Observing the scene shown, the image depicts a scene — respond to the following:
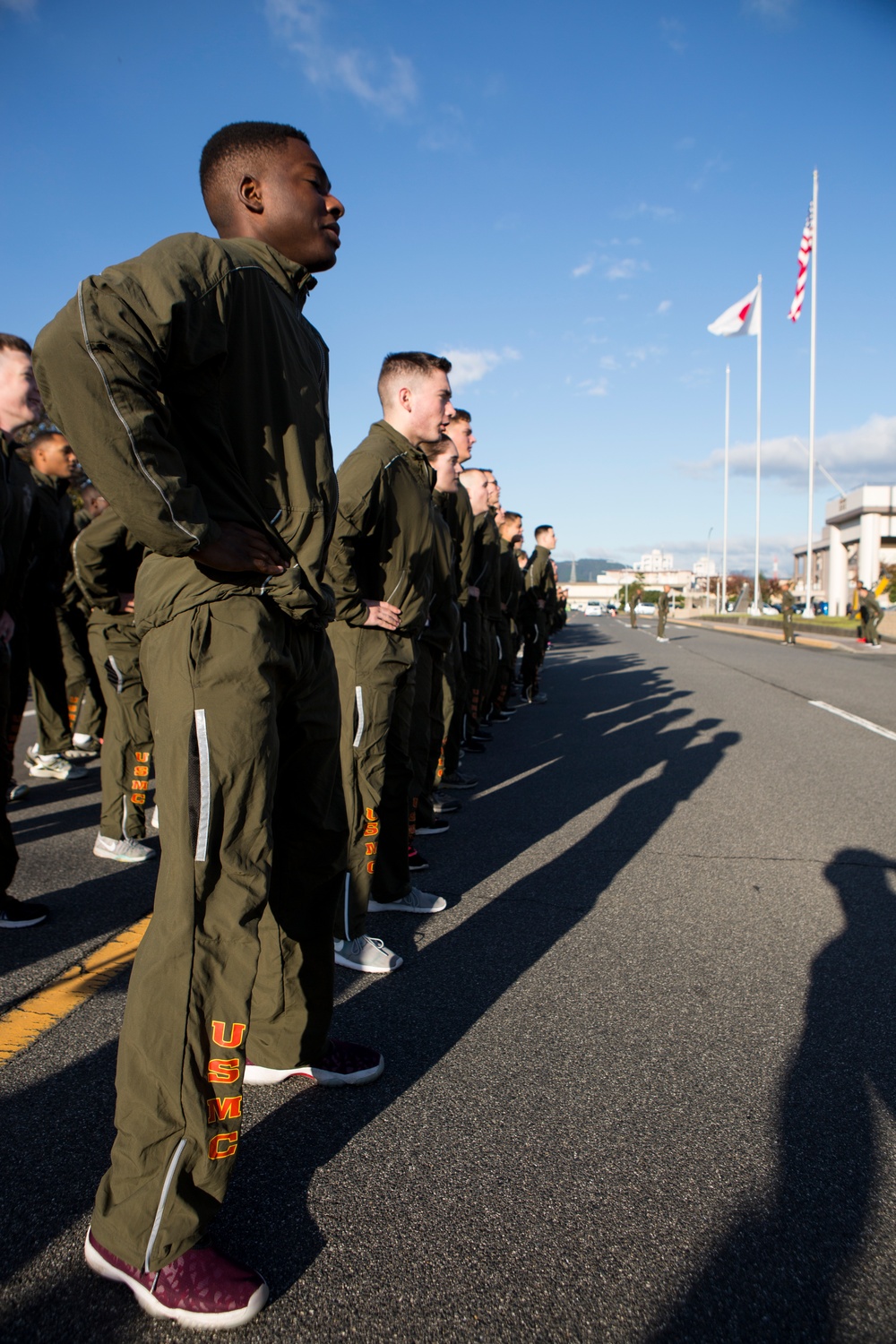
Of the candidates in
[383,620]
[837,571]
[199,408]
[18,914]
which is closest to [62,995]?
[18,914]

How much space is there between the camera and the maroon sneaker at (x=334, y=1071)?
2.35 m

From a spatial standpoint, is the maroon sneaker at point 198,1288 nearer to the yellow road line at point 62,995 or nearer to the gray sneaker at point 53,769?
the yellow road line at point 62,995

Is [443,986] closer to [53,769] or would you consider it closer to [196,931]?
[196,931]

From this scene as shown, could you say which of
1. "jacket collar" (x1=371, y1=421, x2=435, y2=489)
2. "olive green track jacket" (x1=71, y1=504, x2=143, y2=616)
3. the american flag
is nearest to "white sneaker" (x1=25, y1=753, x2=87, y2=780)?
"olive green track jacket" (x1=71, y1=504, x2=143, y2=616)

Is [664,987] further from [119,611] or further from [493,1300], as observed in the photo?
[119,611]

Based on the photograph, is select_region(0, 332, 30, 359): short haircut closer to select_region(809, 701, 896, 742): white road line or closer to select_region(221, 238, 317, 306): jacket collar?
select_region(221, 238, 317, 306): jacket collar

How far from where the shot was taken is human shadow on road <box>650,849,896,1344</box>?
5.20 feet

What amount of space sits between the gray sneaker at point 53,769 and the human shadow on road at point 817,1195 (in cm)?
543

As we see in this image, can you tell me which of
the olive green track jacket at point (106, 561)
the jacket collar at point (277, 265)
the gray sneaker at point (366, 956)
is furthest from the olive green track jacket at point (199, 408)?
the olive green track jacket at point (106, 561)

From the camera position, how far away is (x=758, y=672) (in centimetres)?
1619

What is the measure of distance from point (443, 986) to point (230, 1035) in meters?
1.35

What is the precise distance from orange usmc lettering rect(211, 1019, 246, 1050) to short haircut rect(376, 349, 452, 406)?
2.63 metres

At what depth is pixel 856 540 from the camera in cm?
7738

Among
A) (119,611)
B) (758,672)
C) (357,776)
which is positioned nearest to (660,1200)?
(357,776)
